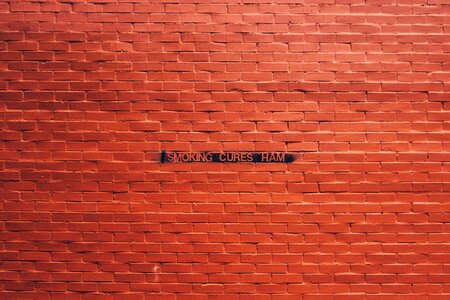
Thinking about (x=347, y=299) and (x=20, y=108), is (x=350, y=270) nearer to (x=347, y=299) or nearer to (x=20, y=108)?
(x=347, y=299)

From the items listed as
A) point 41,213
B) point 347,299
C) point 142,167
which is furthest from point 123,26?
point 347,299

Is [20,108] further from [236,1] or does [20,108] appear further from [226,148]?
[236,1]

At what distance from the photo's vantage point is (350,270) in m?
2.28

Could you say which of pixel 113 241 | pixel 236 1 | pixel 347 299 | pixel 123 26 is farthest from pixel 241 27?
pixel 347 299

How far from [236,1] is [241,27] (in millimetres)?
207

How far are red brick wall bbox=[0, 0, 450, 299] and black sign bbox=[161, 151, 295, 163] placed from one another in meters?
0.04

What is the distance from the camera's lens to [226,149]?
2.30 m

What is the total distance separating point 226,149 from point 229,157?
65mm

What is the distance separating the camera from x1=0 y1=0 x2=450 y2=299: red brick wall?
2281 mm

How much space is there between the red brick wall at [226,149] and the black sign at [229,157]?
0.04 meters

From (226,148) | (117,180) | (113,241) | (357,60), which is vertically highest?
(357,60)

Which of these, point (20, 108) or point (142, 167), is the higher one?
point (20, 108)

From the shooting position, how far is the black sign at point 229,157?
229 cm

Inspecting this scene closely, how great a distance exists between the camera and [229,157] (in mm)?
2299
